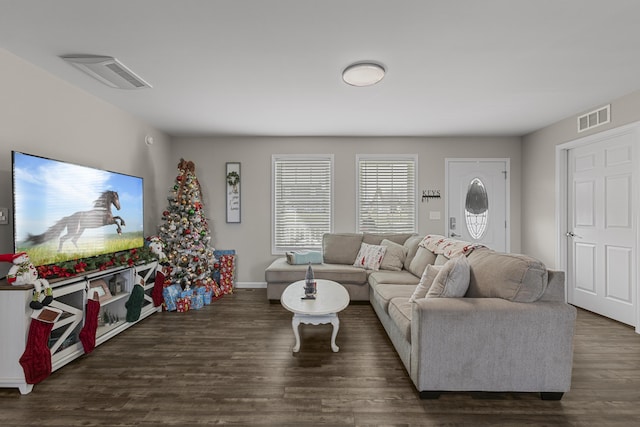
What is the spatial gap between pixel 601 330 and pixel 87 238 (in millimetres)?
5459

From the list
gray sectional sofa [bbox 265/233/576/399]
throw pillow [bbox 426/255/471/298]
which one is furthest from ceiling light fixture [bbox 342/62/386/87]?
gray sectional sofa [bbox 265/233/576/399]

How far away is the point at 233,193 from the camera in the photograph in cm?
525

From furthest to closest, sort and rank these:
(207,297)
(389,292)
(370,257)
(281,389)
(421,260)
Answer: (370,257), (207,297), (421,260), (389,292), (281,389)

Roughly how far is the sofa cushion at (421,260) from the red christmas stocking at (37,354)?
12.0ft

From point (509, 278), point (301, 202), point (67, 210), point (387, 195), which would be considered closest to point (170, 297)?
point (67, 210)

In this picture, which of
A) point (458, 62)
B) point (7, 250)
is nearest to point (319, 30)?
point (458, 62)

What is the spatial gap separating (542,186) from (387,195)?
2316mm

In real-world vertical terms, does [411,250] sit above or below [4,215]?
below

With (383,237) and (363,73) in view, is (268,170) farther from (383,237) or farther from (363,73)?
(363,73)

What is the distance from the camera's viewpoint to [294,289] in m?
3.30

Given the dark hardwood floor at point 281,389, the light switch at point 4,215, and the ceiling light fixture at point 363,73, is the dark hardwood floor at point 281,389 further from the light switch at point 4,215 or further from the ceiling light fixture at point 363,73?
→ the ceiling light fixture at point 363,73

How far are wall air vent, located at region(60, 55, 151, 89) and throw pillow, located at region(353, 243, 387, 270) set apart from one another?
3422mm

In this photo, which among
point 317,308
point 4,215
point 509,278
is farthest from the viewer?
point 317,308

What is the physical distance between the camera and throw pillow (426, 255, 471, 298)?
88.1 inches
